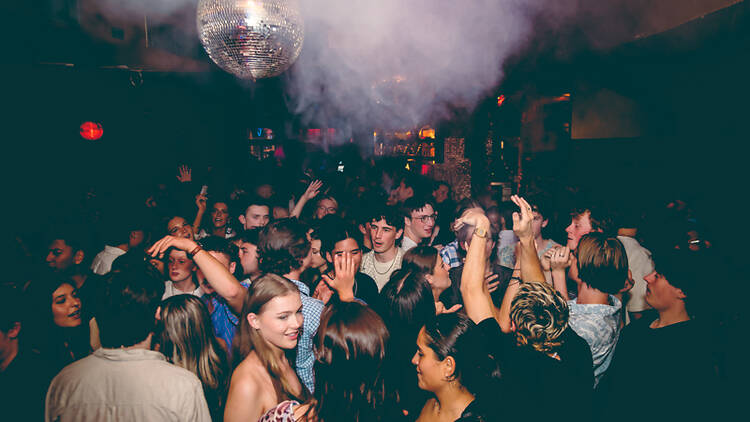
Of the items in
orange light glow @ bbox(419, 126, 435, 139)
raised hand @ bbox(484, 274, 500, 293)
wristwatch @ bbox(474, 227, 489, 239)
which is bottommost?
raised hand @ bbox(484, 274, 500, 293)

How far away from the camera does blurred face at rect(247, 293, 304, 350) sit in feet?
6.09

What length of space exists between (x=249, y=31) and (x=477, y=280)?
65.6 inches

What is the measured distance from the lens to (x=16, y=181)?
5465 millimetres

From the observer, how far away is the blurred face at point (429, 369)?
1578mm

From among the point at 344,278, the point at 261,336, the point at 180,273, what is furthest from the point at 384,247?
the point at 261,336

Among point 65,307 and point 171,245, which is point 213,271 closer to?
point 171,245

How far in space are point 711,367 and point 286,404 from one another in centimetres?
179

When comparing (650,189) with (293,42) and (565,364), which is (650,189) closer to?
(565,364)

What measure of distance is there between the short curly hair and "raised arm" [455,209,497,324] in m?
0.24

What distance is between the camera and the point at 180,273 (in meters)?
2.82

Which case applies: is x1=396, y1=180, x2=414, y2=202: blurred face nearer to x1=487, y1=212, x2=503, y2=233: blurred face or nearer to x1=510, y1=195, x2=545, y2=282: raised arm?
x1=487, y1=212, x2=503, y2=233: blurred face

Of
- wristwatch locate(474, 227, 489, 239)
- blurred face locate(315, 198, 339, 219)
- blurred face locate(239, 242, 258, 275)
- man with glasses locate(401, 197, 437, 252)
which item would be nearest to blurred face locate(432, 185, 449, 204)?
blurred face locate(315, 198, 339, 219)

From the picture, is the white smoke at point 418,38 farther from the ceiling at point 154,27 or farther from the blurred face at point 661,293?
the blurred face at point 661,293

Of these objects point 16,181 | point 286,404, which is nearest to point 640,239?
point 286,404
